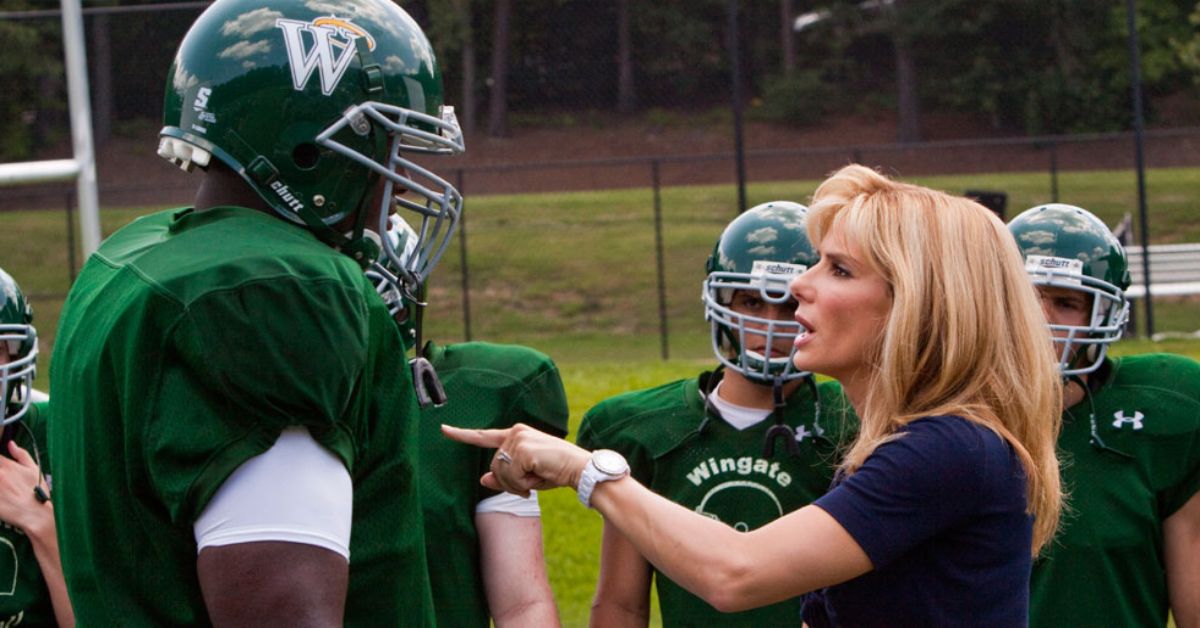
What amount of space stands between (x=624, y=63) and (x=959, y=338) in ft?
41.6

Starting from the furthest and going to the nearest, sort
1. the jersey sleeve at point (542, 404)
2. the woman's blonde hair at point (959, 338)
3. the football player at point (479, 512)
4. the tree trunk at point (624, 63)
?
the tree trunk at point (624, 63) < the jersey sleeve at point (542, 404) < the football player at point (479, 512) < the woman's blonde hair at point (959, 338)

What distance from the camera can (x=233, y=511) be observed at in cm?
164

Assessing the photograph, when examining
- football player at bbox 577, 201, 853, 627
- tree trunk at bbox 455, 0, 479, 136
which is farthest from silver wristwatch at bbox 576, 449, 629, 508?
tree trunk at bbox 455, 0, 479, 136

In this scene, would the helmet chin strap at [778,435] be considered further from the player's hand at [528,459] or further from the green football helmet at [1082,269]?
the player's hand at [528,459]

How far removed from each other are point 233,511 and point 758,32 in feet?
52.4

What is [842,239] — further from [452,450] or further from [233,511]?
[233,511]

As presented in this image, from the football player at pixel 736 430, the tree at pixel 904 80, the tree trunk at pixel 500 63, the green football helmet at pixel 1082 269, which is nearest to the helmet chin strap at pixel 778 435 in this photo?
the football player at pixel 736 430

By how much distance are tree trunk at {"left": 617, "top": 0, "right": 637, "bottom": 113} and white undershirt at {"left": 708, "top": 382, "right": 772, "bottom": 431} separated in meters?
11.1

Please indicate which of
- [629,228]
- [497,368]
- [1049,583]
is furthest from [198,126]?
[629,228]

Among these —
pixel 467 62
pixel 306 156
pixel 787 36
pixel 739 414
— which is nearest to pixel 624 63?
pixel 467 62

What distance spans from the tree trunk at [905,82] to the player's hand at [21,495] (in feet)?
46.6

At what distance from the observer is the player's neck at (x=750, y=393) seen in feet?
11.6

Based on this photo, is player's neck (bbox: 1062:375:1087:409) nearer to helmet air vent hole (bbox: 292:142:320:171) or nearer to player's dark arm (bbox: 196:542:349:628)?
helmet air vent hole (bbox: 292:142:320:171)

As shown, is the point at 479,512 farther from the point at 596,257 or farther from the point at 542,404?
the point at 596,257
